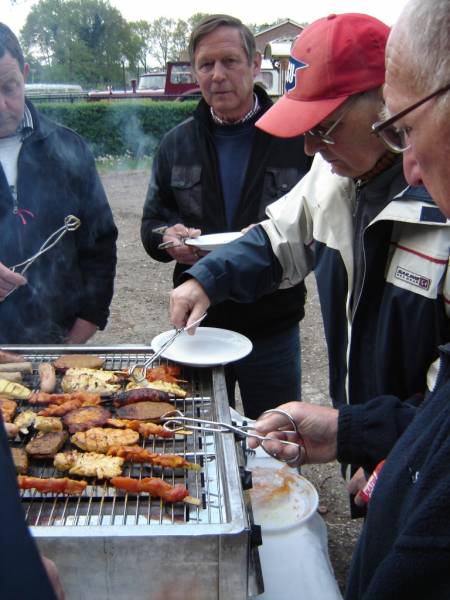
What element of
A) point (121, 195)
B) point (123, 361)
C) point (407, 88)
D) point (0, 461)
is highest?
point (407, 88)

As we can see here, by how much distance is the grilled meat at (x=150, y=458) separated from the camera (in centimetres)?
175

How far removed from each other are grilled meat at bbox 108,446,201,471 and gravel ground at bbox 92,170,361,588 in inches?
73.6

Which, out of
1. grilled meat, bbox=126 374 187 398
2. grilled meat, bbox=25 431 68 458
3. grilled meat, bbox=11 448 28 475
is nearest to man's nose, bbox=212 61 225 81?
grilled meat, bbox=126 374 187 398

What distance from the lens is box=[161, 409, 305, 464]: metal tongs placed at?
70.5 inches

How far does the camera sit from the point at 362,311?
1956mm

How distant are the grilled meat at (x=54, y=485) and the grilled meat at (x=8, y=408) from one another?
38 centimetres

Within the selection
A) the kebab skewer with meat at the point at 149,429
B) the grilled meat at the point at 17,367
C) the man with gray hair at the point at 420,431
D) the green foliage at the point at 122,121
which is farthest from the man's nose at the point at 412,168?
the green foliage at the point at 122,121

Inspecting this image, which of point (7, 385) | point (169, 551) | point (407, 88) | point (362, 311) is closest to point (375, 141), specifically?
point (362, 311)

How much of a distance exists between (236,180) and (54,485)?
220 centimetres

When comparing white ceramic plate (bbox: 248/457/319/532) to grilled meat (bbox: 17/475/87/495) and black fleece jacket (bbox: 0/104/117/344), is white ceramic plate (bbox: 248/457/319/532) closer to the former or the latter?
grilled meat (bbox: 17/475/87/495)

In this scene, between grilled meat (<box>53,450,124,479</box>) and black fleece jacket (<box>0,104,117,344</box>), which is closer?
grilled meat (<box>53,450,124,479</box>)

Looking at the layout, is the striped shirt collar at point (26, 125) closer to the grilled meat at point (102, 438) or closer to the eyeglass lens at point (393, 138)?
the grilled meat at point (102, 438)

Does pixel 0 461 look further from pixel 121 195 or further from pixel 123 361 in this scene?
pixel 121 195

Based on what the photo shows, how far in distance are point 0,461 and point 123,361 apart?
1851 millimetres
